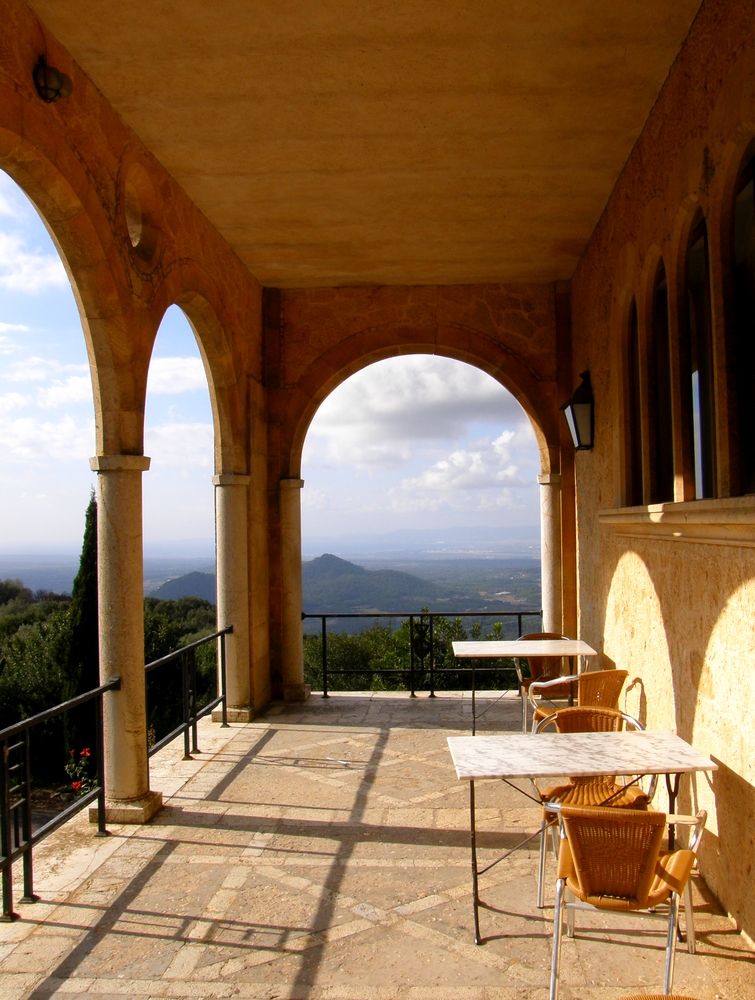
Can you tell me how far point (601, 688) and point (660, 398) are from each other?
1.58m

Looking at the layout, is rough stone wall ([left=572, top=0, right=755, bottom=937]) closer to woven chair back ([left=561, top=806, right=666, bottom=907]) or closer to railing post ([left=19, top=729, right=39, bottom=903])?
woven chair back ([left=561, top=806, right=666, bottom=907])

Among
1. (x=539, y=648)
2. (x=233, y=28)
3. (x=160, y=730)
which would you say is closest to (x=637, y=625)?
(x=539, y=648)

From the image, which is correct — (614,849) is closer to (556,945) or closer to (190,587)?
(556,945)

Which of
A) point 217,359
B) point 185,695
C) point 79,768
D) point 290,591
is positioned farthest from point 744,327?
point 79,768

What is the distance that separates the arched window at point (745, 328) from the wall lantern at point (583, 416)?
2596mm

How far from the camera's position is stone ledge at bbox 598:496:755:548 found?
103 inches

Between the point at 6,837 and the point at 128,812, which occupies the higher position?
the point at 6,837

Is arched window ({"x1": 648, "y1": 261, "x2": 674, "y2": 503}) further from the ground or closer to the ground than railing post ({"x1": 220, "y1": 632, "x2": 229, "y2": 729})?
further from the ground

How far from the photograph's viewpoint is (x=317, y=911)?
10.2ft

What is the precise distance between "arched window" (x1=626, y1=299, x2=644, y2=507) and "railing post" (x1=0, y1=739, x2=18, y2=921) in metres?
3.58

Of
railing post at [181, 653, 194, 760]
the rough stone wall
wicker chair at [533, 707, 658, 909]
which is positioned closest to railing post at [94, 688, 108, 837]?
railing post at [181, 653, 194, 760]

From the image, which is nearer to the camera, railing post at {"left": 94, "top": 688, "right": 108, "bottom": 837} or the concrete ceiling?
the concrete ceiling

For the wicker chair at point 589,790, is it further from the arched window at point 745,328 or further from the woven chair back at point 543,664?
the woven chair back at point 543,664

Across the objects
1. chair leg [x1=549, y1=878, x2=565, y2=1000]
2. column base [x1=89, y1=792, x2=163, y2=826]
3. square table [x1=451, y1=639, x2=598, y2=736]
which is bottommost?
column base [x1=89, y1=792, x2=163, y2=826]
